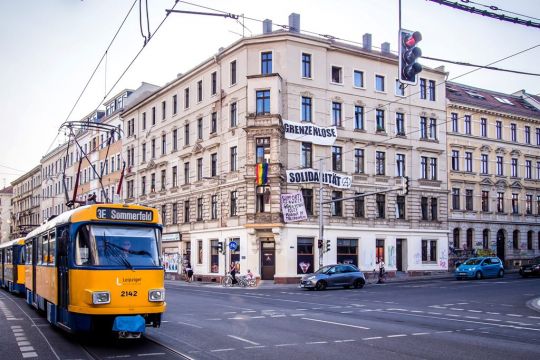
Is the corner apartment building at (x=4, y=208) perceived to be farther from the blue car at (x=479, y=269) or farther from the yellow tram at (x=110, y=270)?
the yellow tram at (x=110, y=270)

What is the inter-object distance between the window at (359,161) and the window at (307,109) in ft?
15.9

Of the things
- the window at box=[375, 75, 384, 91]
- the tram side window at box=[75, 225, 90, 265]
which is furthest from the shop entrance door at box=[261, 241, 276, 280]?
the tram side window at box=[75, 225, 90, 265]

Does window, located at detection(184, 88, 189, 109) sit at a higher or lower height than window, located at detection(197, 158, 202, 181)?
higher

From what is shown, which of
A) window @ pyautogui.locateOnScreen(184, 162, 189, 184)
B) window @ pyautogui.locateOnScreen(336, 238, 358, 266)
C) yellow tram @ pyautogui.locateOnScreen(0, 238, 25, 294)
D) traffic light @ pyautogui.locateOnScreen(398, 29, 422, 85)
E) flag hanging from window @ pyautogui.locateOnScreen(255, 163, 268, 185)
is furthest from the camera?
window @ pyautogui.locateOnScreen(184, 162, 189, 184)

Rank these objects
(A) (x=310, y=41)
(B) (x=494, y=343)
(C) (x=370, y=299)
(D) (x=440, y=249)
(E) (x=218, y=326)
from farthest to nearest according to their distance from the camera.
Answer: (D) (x=440, y=249)
(A) (x=310, y=41)
(C) (x=370, y=299)
(E) (x=218, y=326)
(B) (x=494, y=343)

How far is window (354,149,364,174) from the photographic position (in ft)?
151

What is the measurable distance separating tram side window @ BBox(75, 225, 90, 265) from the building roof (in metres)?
45.1

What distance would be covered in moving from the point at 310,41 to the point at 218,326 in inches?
1225

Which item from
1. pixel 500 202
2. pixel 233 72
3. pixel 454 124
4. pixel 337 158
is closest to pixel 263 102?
pixel 233 72

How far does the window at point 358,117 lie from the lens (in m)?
46.4

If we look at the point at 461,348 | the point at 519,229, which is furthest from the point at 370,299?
the point at 519,229

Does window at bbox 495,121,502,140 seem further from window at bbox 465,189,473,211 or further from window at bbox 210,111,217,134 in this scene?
window at bbox 210,111,217,134

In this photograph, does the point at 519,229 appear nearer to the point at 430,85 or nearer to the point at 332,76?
the point at 430,85

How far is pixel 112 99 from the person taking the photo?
7356 centimetres
